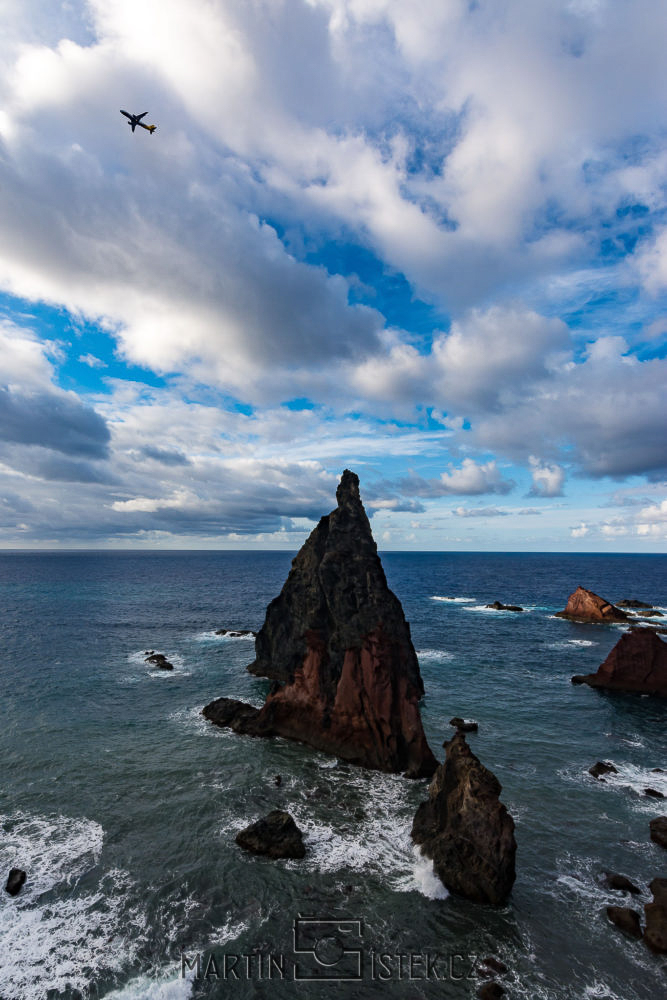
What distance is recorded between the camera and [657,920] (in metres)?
20.1

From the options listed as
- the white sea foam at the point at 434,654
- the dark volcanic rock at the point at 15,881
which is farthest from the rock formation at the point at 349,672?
the white sea foam at the point at 434,654

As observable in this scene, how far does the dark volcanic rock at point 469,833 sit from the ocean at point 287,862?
960 mm

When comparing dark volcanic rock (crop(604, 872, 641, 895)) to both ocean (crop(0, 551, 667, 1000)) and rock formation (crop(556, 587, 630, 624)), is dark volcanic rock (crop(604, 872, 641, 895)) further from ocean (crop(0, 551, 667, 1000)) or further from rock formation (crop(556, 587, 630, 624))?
rock formation (crop(556, 587, 630, 624))

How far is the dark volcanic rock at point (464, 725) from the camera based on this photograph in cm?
4016

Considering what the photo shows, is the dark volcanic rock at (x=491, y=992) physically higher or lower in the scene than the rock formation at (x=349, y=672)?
lower

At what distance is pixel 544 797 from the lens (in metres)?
30.3

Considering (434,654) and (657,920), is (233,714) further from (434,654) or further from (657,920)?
(434,654)

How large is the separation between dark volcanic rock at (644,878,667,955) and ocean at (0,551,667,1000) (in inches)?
28.9

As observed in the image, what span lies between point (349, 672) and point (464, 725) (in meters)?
12.4

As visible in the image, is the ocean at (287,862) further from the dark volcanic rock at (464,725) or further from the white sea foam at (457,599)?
the white sea foam at (457,599)

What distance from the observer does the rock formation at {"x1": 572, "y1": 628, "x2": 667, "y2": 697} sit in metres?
51.9

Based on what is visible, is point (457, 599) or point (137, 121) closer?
point (137, 121)

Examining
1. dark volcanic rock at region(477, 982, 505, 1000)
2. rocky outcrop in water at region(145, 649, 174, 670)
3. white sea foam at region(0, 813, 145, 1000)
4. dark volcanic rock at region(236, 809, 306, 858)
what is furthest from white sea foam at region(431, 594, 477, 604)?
dark volcanic rock at region(477, 982, 505, 1000)

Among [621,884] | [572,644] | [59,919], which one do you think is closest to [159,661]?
[59,919]
